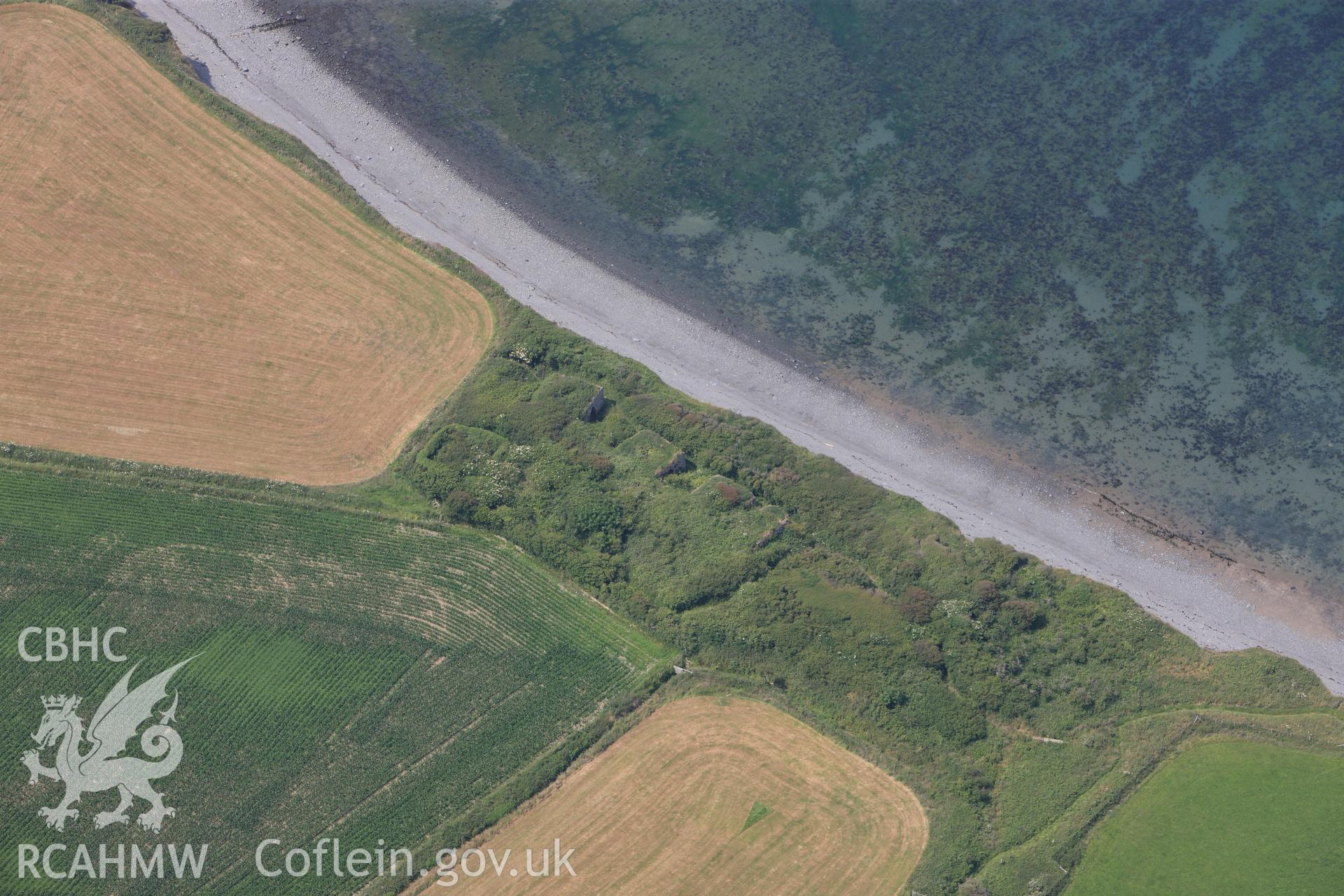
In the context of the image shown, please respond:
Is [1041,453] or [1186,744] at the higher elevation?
[1041,453]

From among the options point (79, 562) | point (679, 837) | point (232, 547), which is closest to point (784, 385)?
point (679, 837)

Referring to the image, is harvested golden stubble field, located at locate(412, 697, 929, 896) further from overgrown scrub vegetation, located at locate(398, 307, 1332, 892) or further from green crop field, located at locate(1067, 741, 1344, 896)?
green crop field, located at locate(1067, 741, 1344, 896)

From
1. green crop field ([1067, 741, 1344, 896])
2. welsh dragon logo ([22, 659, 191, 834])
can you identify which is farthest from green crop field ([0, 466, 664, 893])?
green crop field ([1067, 741, 1344, 896])

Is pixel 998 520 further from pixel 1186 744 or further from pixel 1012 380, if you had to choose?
pixel 1186 744

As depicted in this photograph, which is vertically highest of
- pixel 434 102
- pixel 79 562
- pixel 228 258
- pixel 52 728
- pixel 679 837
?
pixel 434 102

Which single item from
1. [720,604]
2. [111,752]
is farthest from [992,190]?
[111,752]

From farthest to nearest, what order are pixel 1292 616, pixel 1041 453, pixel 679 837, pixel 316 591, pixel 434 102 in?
pixel 434 102 < pixel 1041 453 < pixel 1292 616 < pixel 316 591 < pixel 679 837

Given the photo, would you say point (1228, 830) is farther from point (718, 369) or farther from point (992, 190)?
point (992, 190)

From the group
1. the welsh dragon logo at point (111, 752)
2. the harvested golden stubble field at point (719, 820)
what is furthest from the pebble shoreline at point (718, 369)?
the welsh dragon logo at point (111, 752)
